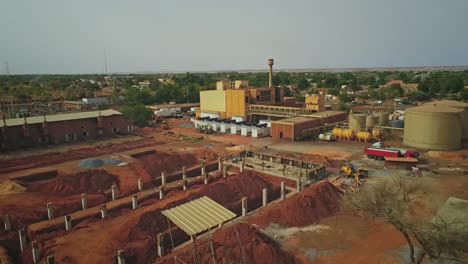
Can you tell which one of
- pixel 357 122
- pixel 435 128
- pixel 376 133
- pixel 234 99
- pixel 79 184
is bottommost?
pixel 79 184

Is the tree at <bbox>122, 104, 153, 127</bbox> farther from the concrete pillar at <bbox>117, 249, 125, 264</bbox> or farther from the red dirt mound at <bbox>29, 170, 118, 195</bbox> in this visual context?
the concrete pillar at <bbox>117, 249, 125, 264</bbox>

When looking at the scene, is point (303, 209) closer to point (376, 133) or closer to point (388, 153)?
point (388, 153)

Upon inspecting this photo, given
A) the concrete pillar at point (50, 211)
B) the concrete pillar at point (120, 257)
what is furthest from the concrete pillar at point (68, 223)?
the concrete pillar at point (120, 257)

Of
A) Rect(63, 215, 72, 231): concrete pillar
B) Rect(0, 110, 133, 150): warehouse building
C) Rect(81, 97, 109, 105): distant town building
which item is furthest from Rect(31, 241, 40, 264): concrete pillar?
Rect(81, 97, 109, 105): distant town building

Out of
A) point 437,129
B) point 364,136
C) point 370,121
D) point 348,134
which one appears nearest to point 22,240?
point 348,134

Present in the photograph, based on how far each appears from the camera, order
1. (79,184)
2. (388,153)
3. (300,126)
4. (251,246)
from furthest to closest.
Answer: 1. (300,126)
2. (388,153)
3. (79,184)
4. (251,246)

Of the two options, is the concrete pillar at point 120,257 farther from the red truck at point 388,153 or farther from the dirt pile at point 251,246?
the red truck at point 388,153
